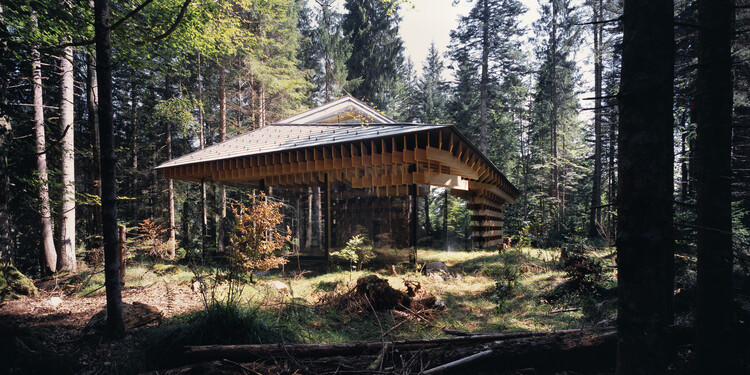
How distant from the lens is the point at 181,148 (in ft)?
70.1

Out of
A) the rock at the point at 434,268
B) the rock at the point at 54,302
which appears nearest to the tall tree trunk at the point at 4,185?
the rock at the point at 54,302

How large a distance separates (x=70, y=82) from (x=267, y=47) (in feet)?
35.1

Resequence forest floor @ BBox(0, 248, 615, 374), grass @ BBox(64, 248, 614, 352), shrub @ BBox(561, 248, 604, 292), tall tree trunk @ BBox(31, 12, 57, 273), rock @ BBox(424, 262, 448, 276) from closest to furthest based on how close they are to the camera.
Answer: forest floor @ BBox(0, 248, 615, 374) < grass @ BBox(64, 248, 614, 352) < shrub @ BBox(561, 248, 604, 292) < tall tree trunk @ BBox(31, 12, 57, 273) < rock @ BBox(424, 262, 448, 276)

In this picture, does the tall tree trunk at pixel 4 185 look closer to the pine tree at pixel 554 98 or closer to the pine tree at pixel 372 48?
the pine tree at pixel 372 48

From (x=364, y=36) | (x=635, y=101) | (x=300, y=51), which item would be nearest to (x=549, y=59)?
(x=364, y=36)

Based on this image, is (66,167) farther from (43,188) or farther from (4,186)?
(4,186)

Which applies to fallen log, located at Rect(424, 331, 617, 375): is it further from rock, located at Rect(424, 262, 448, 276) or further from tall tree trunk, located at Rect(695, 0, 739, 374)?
rock, located at Rect(424, 262, 448, 276)

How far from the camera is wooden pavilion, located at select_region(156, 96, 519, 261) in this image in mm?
7539

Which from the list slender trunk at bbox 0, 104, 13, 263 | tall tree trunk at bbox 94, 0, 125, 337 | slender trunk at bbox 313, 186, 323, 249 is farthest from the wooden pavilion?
tall tree trunk at bbox 94, 0, 125, 337

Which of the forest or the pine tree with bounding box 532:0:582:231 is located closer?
the forest

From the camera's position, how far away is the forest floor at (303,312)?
3.25 m

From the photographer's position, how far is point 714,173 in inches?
114

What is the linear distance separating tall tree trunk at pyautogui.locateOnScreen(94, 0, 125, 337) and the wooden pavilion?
4.63 metres

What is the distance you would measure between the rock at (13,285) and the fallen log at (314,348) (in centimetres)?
673
